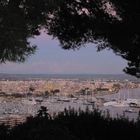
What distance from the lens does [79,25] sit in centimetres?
1628

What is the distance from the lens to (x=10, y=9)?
481 inches

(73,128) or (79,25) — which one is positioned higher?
(79,25)

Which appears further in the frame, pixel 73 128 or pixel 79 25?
pixel 79 25

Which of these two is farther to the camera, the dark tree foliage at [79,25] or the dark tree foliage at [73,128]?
the dark tree foliage at [79,25]

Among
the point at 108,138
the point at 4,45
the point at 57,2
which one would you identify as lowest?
the point at 108,138

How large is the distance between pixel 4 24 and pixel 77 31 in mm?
4636

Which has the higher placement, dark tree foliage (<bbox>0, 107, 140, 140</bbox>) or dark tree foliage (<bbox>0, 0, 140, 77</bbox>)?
dark tree foliage (<bbox>0, 0, 140, 77</bbox>)

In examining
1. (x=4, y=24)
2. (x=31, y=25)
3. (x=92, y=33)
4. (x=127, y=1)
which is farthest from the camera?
(x=92, y=33)

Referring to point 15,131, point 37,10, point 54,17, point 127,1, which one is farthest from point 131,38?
point 15,131

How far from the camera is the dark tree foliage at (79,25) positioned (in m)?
12.7

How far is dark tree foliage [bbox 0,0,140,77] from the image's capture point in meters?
12.7

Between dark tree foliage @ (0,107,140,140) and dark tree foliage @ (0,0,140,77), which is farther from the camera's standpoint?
dark tree foliage @ (0,0,140,77)

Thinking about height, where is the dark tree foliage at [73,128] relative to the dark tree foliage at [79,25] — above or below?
below

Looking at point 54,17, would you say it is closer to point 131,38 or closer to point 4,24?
point 131,38
